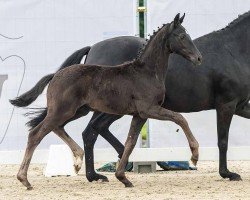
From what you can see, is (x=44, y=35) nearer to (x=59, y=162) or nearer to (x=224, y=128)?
(x=59, y=162)

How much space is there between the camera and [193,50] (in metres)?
8.67

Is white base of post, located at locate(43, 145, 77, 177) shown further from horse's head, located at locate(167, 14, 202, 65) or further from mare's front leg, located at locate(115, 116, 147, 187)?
horse's head, located at locate(167, 14, 202, 65)

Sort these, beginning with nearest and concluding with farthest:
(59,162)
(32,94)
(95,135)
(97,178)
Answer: (32,94) → (97,178) → (95,135) → (59,162)

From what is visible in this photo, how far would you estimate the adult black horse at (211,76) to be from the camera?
9578 millimetres

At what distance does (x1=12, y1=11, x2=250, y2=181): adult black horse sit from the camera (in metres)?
9.58

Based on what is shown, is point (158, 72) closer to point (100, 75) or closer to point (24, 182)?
point (100, 75)

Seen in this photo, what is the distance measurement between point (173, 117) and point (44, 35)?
335cm

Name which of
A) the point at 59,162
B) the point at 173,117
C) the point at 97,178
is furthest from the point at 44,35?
the point at 173,117

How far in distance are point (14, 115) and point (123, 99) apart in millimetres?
2799

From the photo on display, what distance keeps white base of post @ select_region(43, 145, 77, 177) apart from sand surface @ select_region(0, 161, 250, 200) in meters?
0.15

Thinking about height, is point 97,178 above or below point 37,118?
below

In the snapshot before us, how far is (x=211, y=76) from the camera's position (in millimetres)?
9688

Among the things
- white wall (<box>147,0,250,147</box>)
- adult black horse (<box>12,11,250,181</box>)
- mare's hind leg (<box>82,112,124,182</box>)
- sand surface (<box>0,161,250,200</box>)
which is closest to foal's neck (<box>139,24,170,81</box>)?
adult black horse (<box>12,11,250,181</box>)

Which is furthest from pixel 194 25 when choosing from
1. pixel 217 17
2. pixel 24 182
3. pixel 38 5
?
pixel 24 182
